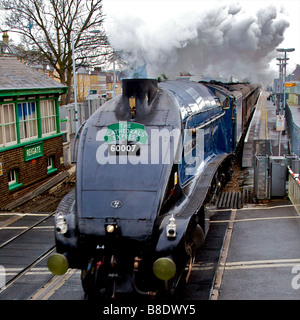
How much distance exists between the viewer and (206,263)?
8.20m

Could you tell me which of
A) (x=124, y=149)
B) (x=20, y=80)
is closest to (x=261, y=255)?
(x=124, y=149)

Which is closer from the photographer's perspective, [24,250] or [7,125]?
[24,250]

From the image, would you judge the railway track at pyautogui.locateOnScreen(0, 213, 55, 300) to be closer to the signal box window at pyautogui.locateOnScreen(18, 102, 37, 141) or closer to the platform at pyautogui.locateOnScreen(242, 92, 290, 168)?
the signal box window at pyautogui.locateOnScreen(18, 102, 37, 141)

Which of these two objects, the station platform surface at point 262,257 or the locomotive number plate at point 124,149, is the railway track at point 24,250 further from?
the station platform surface at point 262,257

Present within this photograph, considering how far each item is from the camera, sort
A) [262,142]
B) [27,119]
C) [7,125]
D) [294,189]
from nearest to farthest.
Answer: [294,189]
[7,125]
[27,119]
[262,142]

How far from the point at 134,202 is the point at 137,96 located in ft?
6.74

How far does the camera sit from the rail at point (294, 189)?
10953 millimetres

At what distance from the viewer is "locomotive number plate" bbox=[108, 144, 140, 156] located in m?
6.79

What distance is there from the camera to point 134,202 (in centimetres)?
625
